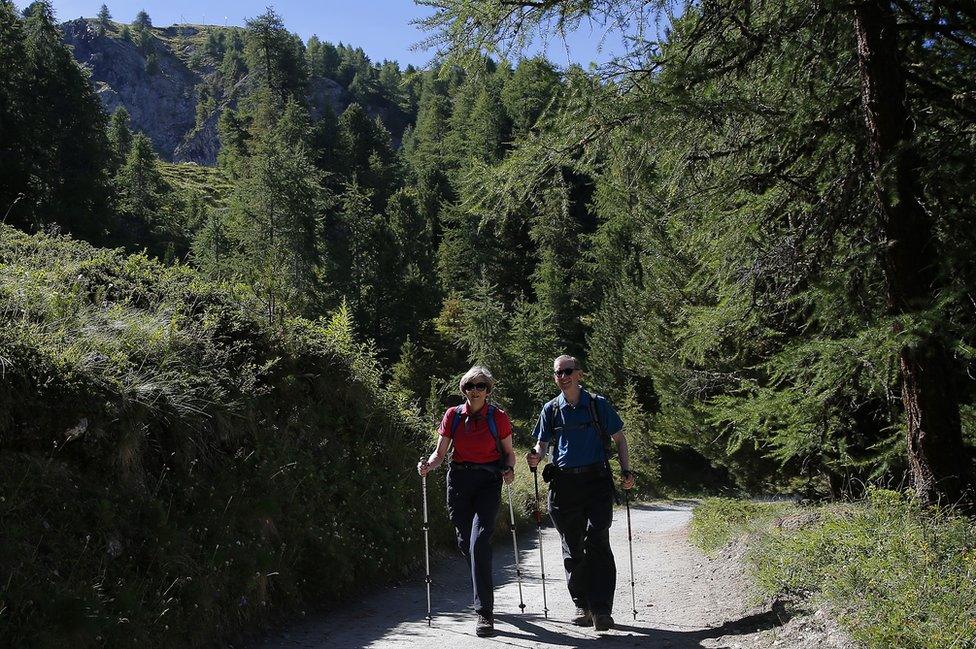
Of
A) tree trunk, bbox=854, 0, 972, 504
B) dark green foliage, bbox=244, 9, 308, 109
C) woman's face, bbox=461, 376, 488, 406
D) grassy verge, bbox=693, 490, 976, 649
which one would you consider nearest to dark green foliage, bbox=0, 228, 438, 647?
woman's face, bbox=461, 376, 488, 406

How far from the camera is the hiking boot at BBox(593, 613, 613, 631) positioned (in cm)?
625

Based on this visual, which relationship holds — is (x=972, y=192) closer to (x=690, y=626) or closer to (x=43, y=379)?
(x=690, y=626)

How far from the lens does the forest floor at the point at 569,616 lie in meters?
5.84

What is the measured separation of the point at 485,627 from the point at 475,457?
1350 mm

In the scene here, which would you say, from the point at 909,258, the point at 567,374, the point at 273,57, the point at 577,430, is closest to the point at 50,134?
the point at 567,374

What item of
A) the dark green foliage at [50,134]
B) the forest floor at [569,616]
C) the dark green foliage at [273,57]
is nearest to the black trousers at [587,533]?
the forest floor at [569,616]

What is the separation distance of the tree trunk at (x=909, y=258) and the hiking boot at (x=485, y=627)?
3.68m

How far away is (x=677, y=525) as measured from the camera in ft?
59.2

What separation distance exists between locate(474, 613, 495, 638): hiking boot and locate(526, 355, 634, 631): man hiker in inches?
33.7

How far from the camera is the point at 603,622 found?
20.5 ft

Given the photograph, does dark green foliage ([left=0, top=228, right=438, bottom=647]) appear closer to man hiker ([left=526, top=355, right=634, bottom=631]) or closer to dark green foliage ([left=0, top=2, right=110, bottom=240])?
man hiker ([left=526, top=355, right=634, bottom=631])

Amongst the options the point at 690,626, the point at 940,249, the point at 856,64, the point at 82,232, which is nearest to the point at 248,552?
the point at 690,626

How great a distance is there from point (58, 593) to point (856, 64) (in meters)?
7.64

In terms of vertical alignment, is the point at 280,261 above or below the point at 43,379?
above
